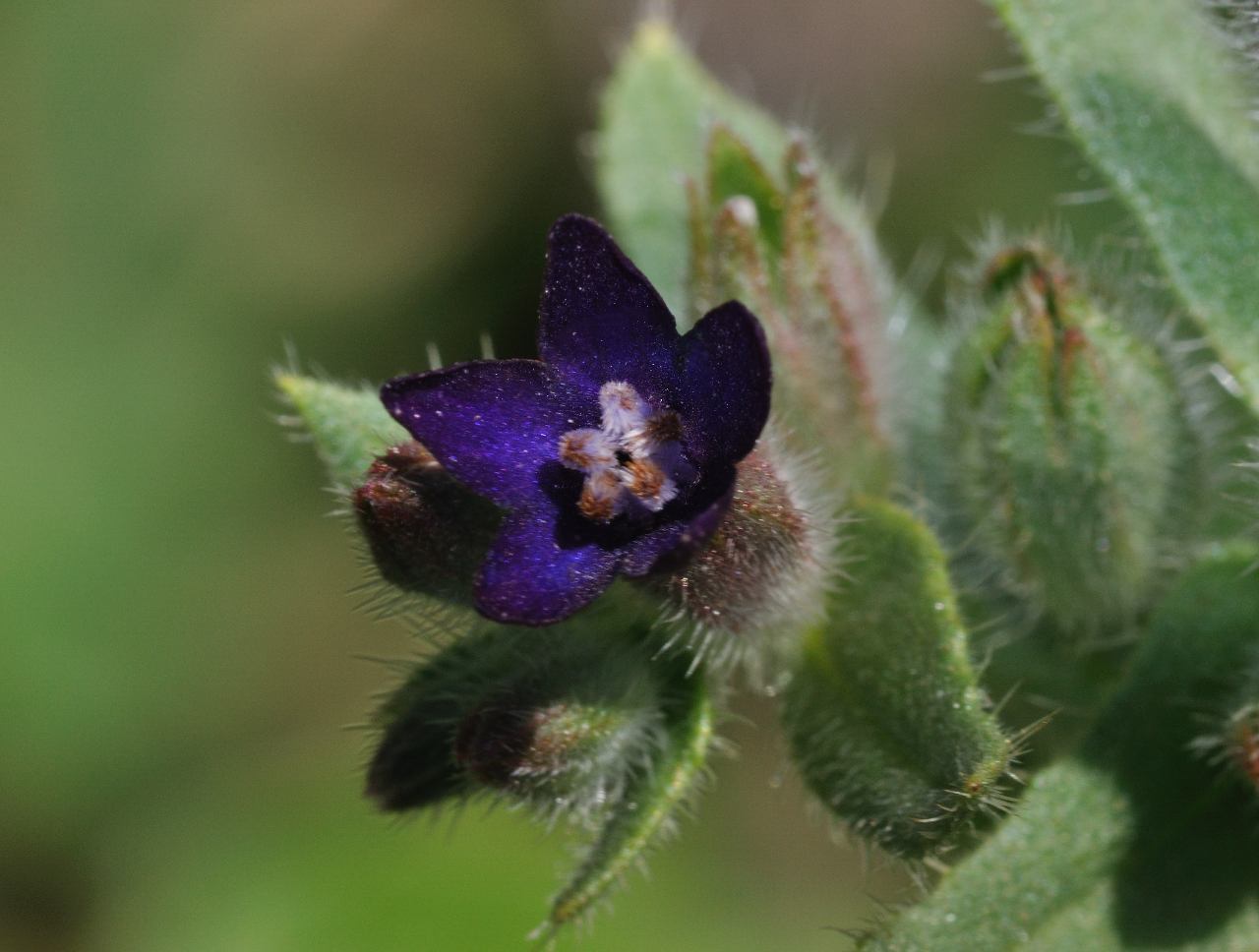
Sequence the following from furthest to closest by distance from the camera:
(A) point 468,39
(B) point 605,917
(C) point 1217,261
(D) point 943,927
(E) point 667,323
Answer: (A) point 468,39 → (B) point 605,917 → (C) point 1217,261 → (D) point 943,927 → (E) point 667,323

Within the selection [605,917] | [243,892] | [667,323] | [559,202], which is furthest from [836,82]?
[667,323]

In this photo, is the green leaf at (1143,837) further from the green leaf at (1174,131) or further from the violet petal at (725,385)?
the violet petal at (725,385)

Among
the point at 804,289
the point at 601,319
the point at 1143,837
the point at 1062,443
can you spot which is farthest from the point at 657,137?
the point at 1143,837

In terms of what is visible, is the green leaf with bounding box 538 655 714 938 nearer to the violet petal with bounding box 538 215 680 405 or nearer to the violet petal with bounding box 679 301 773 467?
the violet petal with bounding box 679 301 773 467

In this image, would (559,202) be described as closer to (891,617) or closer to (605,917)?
(605,917)

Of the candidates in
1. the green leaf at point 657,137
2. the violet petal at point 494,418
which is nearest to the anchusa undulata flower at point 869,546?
the violet petal at point 494,418

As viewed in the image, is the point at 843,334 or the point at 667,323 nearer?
the point at 667,323
